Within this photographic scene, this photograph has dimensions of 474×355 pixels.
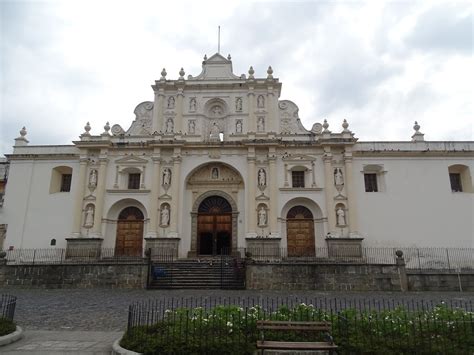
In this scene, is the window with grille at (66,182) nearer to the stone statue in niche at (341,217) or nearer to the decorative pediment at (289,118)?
the decorative pediment at (289,118)

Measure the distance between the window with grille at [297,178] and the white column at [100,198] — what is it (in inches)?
501

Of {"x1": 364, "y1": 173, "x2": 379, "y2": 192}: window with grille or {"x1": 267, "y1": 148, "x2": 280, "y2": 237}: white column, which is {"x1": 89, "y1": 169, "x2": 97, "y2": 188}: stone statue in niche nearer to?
{"x1": 267, "y1": 148, "x2": 280, "y2": 237}: white column

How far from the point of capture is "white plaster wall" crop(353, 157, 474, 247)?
72.1 ft

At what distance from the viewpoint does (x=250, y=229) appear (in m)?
22.2

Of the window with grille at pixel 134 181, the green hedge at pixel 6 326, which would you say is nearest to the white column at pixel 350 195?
the window with grille at pixel 134 181

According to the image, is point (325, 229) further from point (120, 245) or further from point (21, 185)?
point (21, 185)

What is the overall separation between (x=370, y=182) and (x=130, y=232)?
54.4 feet

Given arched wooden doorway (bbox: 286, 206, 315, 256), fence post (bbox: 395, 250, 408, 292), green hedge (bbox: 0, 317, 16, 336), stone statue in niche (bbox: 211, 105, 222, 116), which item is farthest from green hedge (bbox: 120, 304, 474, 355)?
stone statue in niche (bbox: 211, 105, 222, 116)

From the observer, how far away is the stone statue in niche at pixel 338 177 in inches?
909

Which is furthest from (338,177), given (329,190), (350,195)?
(350,195)

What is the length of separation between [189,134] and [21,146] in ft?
39.2

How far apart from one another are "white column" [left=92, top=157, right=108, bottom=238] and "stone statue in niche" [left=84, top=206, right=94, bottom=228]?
27 cm

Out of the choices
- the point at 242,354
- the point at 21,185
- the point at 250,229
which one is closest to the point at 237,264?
the point at 250,229

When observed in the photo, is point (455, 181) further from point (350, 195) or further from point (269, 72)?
point (269, 72)
